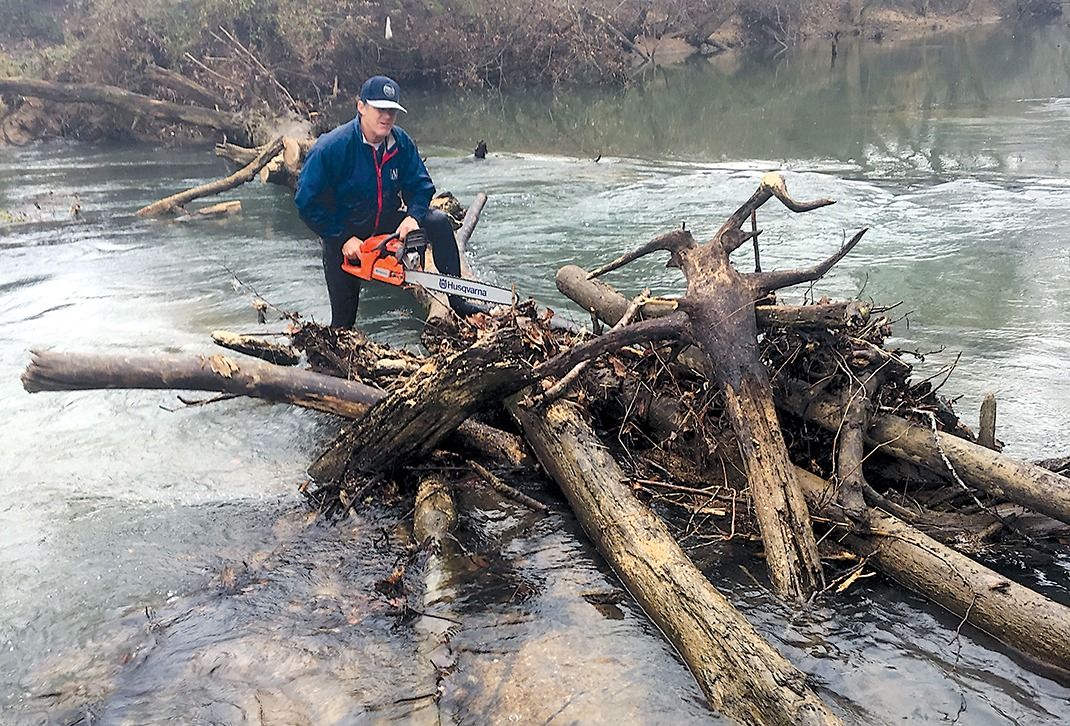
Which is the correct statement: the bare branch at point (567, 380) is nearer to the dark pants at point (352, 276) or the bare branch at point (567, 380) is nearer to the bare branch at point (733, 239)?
the bare branch at point (733, 239)

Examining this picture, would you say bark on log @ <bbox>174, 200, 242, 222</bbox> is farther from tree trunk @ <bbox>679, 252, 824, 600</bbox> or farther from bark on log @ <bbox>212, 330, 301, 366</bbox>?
tree trunk @ <bbox>679, 252, 824, 600</bbox>

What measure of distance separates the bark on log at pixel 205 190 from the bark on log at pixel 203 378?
26.3 ft

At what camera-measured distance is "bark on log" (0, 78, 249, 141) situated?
18.1m

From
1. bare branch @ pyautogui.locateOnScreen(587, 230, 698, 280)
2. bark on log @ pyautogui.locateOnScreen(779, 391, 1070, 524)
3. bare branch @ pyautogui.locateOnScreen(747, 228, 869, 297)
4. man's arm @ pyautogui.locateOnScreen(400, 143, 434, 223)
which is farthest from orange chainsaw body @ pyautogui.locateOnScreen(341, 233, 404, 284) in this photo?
bark on log @ pyautogui.locateOnScreen(779, 391, 1070, 524)

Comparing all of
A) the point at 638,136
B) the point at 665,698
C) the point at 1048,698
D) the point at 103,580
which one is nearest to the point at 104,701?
the point at 103,580

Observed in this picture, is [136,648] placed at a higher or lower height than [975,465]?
lower

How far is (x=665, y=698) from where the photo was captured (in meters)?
3.20

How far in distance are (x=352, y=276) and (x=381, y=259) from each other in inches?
17.5

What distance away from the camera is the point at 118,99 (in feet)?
60.1

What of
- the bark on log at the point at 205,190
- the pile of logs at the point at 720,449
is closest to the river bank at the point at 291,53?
the bark on log at the point at 205,190

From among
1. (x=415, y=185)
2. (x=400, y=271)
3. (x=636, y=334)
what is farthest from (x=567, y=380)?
(x=415, y=185)

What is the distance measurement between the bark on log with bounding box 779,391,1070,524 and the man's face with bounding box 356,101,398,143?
3.40 metres

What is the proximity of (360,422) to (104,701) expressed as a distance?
170 centimetres

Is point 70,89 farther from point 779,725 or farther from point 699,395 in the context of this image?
point 779,725
